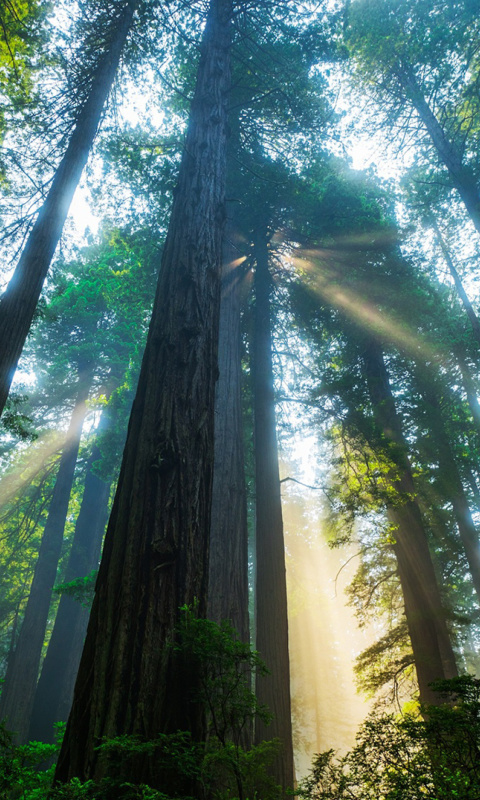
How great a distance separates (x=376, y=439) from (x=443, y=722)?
6421mm

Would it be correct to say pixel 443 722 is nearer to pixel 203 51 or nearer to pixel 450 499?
pixel 203 51

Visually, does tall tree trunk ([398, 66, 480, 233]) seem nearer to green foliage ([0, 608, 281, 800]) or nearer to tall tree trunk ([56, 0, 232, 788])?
tall tree trunk ([56, 0, 232, 788])

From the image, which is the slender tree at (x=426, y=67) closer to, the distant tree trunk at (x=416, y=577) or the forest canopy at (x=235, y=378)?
the forest canopy at (x=235, y=378)

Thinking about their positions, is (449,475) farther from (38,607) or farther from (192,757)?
(38,607)

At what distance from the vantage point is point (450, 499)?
1233 cm

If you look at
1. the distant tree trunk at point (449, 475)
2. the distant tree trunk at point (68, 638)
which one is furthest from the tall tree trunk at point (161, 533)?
the distant tree trunk at point (68, 638)

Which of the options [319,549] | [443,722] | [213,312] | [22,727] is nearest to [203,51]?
[213,312]

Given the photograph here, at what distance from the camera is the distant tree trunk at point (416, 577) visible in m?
7.52

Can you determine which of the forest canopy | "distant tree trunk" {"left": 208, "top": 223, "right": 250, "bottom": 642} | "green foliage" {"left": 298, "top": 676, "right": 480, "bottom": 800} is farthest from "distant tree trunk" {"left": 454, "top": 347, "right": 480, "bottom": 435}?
"green foliage" {"left": 298, "top": 676, "right": 480, "bottom": 800}

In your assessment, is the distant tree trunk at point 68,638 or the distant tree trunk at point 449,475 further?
the distant tree trunk at point 68,638

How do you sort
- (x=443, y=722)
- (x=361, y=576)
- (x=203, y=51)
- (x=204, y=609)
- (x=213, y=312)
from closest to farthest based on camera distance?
(x=443, y=722) → (x=204, y=609) → (x=213, y=312) → (x=203, y=51) → (x=361, y=576)

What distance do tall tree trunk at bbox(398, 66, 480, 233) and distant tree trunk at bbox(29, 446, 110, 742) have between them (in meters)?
12.8

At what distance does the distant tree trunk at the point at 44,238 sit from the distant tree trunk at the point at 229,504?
311cm

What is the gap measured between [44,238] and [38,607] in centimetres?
1377
